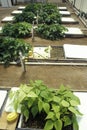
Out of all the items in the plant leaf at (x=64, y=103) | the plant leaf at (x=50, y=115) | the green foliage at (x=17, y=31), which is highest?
the plant leaf at (x=64, y=103)

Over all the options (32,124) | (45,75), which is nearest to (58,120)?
(32,124)

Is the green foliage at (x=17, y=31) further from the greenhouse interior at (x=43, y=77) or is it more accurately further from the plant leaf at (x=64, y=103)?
the plant leaf at (x=64, y=103)

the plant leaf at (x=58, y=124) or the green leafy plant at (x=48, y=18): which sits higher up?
the plant leaf at (x=58, y=124)

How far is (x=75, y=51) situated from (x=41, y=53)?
635 mm

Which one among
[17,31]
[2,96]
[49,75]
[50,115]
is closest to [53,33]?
[17,31]

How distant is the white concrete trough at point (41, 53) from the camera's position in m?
3.29

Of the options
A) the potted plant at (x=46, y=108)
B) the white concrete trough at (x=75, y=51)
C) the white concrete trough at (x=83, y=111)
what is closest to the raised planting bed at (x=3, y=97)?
the potted plant at (x=46, y=108)

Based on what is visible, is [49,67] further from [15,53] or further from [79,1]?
[79,1]

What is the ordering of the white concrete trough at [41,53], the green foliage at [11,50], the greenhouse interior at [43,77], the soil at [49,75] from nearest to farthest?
the greenhouse interior at [43,77]
the soil at [49,75]
the green foliage at [11,50]
the white concrete trough at [41,53]

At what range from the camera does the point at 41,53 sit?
344cm

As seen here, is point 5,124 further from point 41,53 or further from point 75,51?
point 75,51

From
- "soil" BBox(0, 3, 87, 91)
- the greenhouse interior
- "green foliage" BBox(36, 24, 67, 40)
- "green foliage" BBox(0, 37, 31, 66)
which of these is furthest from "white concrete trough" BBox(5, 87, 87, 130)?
"green foliage" BBox(36, 24, 67, 40)

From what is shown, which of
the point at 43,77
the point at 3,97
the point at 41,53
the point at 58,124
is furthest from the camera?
the point at 41,53

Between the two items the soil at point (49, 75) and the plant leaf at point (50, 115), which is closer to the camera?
the plant leaf at point (50, 115)
